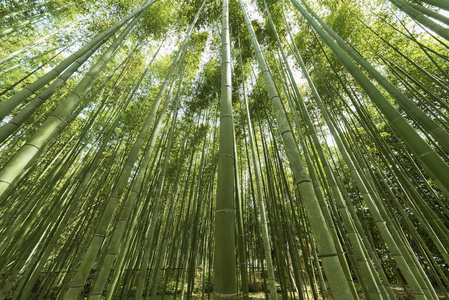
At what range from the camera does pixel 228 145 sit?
0.85 m

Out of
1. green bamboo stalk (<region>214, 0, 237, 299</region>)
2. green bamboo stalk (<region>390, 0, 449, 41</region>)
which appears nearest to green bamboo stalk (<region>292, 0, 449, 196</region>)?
green bamboo stalk (<region>390, 0, 449, 41</region>)

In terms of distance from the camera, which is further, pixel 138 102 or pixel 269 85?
pixel 138 102

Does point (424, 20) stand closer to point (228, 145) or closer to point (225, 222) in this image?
point (228, 145)

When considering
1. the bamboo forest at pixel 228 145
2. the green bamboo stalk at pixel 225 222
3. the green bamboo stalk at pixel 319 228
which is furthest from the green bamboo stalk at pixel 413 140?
the green bamboo stalk at pixel 225 222

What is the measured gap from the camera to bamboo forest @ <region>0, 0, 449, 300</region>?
108 cm

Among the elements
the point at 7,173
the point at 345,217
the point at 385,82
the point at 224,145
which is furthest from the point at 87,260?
the point at 385,82

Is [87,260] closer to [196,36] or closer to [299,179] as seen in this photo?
[299,179]

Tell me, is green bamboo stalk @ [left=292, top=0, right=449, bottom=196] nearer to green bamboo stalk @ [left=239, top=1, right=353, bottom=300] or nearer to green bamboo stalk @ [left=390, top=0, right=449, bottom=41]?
green bamboo stalk @ [left=239, top=1, right=353, bottom=300]

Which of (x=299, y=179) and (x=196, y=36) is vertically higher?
(x=196, y=36)

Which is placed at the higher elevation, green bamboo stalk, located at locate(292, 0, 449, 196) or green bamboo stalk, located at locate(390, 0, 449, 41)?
green bamboo stalk, located at locate(390, 0, 449, 41)

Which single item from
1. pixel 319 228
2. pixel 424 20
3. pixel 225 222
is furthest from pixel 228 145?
pixel 424 20

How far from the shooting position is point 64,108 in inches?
48.6

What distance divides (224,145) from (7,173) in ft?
3.57

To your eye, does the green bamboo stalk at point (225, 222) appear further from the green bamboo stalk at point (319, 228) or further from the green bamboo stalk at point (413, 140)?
the green bamboo stalk at point (413, 140)
